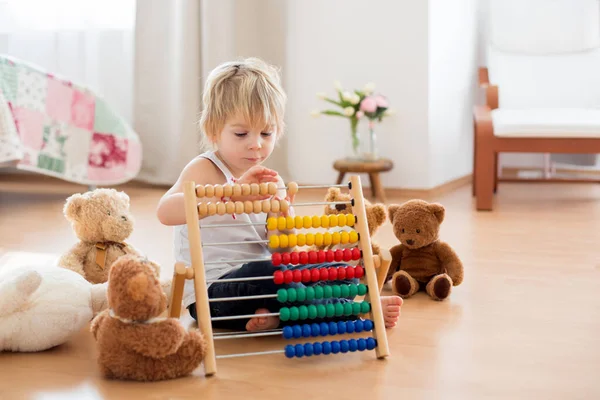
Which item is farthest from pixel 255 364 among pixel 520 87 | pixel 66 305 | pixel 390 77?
pixel 520 87

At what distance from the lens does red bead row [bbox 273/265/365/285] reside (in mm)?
1583

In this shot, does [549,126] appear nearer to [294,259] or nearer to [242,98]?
[242,98]

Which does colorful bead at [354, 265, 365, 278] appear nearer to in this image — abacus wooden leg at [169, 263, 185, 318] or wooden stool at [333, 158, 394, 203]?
abacus wooden leg at [169, 263, 185, 318]

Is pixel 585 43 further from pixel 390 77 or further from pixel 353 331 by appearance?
pixel 353 331

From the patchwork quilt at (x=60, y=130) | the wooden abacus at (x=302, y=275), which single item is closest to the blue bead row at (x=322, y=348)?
the wooden abacus at (x=302, y=275)

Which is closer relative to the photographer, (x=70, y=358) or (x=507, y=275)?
(x=70, y=358)

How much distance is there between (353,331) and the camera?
5.22 feet

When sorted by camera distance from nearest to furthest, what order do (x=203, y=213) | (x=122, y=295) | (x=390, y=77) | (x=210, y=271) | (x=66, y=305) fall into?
(x=122, y=295)
(x=203, y=213)
(x=66, y=305)
(x=210, y=271)
(x=390, y=77)

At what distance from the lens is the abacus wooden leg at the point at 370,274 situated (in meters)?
1.59

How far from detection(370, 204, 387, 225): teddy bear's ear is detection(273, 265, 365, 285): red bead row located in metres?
0.49

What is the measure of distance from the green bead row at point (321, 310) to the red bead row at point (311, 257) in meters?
0.09

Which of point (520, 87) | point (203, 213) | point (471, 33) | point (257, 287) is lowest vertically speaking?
point (257, 287)

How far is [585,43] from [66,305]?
3.38m

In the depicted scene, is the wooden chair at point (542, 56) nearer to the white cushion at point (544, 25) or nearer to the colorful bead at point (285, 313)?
the white cushion at point (544, 25)
